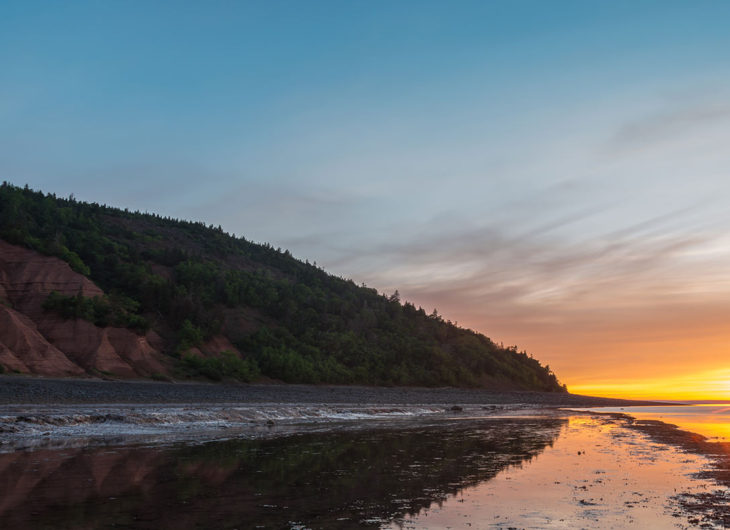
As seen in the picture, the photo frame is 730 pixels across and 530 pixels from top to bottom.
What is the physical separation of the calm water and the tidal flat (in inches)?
1.9

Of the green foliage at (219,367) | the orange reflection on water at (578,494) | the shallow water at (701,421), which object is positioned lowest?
the shallow water at (701,421)

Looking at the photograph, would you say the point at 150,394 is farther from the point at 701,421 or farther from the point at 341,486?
the point at 701,421

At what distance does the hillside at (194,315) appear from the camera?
62.7 m

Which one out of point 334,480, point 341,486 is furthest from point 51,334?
point 341,486

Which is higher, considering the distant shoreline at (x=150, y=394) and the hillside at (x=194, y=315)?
the hillside at (x=194, y=315)

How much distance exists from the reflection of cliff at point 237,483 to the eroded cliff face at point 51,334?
3758 centimetres

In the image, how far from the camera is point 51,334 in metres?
60.9

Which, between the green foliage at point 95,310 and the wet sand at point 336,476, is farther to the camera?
the green foliage at point 95,310

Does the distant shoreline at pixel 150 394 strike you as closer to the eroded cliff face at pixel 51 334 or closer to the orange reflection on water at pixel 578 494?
the eroded cliff face at pixel 51 334

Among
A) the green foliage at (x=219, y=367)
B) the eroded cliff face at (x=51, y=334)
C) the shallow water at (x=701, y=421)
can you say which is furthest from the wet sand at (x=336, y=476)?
the green foliage at (x=219, y=367)

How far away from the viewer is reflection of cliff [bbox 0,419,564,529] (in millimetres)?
11164

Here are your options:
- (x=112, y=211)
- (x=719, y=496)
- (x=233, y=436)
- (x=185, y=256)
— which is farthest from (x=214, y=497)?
(x=112, y=211)

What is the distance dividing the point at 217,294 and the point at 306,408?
54.9 metres

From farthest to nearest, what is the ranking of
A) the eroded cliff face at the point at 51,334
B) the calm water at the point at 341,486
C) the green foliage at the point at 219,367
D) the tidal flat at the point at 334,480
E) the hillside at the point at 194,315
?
the green foliage at the point at 219,367 < the hillside at the point at 194,315 < the eroded cliff face at the point at 51,334 < the tidal flat at the point at 334,480 < the calm water at the point at 341,486
